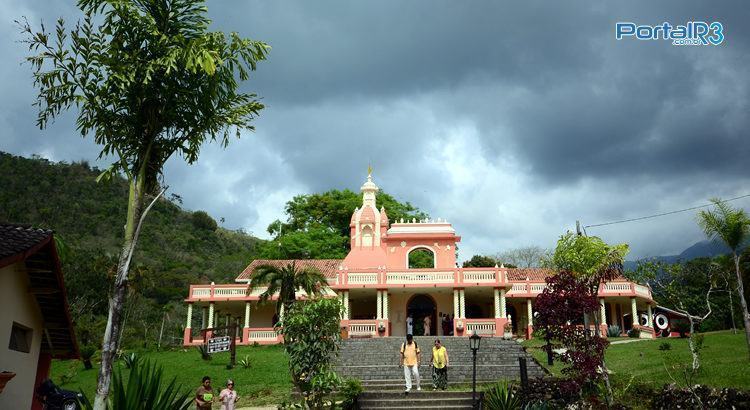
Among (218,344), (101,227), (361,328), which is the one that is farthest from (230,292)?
(101,227)

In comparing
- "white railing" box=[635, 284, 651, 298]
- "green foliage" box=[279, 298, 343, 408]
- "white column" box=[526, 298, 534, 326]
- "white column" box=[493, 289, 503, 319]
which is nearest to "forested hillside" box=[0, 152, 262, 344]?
"white column" box=[493, 289, 503, 319]

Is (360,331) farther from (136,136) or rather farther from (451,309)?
(136,136)

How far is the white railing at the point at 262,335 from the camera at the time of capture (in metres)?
26.1

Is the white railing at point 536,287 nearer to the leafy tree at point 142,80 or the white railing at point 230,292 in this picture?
the white railing at point 230,292

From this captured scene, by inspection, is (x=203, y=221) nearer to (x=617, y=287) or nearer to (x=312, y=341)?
(x=617, y=287)

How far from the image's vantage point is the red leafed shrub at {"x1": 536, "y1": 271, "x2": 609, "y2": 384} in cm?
1005

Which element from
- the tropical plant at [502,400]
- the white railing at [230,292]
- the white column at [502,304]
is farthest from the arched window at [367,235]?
the tropical plant at [502,400]

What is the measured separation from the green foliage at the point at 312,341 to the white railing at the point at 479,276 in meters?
15.0

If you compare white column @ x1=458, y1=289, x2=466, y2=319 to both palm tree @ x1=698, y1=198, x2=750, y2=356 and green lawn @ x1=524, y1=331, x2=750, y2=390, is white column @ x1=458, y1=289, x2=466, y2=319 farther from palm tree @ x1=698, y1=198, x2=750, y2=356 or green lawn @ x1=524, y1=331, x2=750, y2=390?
palm tree @ x1=698, y1=198, x2=750, y2=356

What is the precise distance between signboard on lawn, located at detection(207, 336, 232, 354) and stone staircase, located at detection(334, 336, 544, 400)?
4028 millimetres

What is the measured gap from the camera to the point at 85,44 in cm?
→ 837

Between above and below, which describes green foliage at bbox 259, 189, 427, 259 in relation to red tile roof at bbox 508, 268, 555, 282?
above

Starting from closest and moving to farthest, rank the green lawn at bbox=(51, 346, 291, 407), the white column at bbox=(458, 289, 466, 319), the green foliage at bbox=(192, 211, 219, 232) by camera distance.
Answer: the green lawn at bbox=(51, 346, 291, 407)
the white column at bbox=(458, 289, 466, 319)
the green foliage at bbox=(192, 211, 219, 232)

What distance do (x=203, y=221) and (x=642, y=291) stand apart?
47.6m
